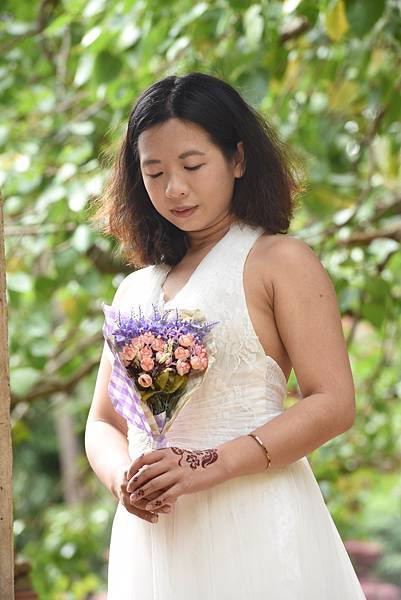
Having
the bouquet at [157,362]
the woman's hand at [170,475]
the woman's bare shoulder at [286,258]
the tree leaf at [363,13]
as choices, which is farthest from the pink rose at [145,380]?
the tree leaf at [363,13]

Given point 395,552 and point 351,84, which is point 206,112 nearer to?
point 351,84

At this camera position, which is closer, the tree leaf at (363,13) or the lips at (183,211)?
the lips at (183,211)

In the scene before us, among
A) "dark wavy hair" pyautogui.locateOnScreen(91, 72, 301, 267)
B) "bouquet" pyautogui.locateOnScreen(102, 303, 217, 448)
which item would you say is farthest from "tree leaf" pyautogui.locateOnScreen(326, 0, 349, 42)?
"bouquet" pyautogui.locateOnScreen(102, 303, 217, 448)

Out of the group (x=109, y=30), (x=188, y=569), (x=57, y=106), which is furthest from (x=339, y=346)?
(x=57, y=106)

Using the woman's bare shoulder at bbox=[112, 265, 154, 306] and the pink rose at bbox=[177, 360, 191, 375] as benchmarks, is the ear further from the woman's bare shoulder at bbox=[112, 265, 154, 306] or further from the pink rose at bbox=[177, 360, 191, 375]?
the pink rose at bbox=[177, 360, 191, 375]

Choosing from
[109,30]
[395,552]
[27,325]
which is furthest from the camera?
[395,552]

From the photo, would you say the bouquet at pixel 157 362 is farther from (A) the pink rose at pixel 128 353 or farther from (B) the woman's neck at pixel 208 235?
(B) the woman's neck at pixel 208 235

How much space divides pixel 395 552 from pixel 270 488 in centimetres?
1154

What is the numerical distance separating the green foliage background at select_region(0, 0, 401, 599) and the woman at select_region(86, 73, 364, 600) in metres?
1.18

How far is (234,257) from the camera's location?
2283 millimetres

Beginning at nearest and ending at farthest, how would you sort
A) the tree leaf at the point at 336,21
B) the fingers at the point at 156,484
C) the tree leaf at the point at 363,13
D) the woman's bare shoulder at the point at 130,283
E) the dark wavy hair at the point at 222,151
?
the fingers at the point at 156,484
the dark wavy hair at the point at 222,151
the woman's bare shoulder at the point at 130,283
the tree leaf at the point at 363,13
the tree leaf at the point at 336,21

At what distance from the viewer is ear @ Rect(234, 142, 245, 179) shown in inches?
92.6

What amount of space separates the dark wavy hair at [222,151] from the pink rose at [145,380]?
47 cm

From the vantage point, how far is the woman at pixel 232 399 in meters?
2.09
